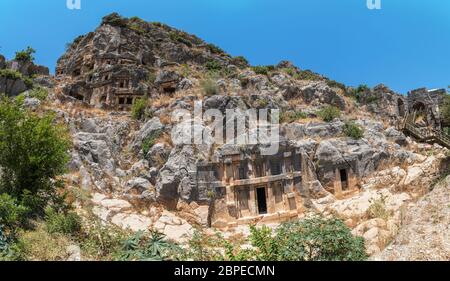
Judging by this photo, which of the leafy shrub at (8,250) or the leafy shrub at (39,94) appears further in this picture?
the leafy shrub at (39,94)

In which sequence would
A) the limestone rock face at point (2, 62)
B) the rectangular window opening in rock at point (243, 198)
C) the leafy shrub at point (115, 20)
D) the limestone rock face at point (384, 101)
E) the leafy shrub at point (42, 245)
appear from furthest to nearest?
the leafy shrub at point (115, 20)
the limestone rock face at point (384, 101)
the limestone rock face at point (2, 62)
the rectangular window opening in rock at point (243, 198)
the leafy shrub at point (42, 245)

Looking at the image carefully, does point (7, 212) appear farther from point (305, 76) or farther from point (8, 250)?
point (305, 76)

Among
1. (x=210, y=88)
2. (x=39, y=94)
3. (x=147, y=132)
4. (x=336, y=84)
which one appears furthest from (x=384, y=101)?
(x=39, y=94)

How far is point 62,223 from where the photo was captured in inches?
526

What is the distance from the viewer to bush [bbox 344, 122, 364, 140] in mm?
26156

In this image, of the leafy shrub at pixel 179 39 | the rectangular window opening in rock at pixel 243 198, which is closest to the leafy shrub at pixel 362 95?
the leafy shrub at pixel 179 39

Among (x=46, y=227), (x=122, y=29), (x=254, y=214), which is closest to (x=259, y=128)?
(x=254, y=214)

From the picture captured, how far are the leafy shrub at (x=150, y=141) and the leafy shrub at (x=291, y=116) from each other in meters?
10.4

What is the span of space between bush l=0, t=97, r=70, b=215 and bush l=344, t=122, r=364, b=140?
20.2m

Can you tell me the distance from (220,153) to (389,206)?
34.5 ft

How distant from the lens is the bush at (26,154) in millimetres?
13906

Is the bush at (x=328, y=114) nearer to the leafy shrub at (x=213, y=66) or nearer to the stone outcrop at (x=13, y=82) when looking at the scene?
A: the leafy shrub at (x=213, y=66)

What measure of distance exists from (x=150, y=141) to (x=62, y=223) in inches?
485

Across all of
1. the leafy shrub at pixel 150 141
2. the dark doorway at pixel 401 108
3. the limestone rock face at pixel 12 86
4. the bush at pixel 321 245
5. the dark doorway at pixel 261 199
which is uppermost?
the limestone rock face at pixel 12 86
